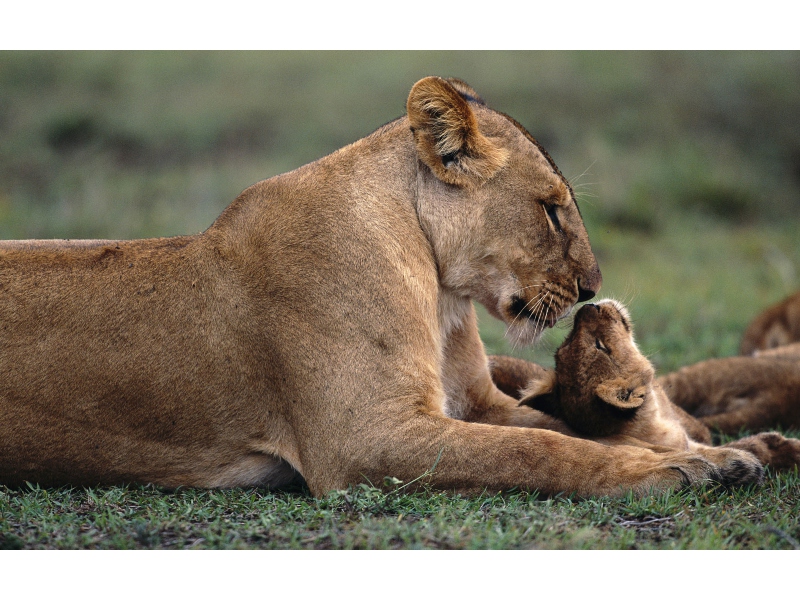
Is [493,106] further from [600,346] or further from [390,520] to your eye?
[390,520]

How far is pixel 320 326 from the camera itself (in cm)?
341

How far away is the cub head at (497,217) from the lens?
365 centimetres

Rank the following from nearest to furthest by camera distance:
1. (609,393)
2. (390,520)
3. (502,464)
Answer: (390,520)
(502,464)
(609,393)

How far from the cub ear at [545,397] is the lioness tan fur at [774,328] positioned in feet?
10.1

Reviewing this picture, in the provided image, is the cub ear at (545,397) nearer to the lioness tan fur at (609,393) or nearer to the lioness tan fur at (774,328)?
the lioness tan fur at (609,393)

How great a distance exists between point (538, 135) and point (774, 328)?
5.68 m

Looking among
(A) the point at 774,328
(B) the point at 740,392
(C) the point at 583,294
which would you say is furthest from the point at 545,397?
(A) the point at 774,328

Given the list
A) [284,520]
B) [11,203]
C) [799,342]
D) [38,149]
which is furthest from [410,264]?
[38,149]

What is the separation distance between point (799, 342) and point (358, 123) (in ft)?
23.0

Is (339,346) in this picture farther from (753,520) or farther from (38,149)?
(38,149)

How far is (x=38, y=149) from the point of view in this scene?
33.3 feet

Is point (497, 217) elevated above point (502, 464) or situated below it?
above

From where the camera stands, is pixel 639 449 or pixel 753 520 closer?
pixel 753 520

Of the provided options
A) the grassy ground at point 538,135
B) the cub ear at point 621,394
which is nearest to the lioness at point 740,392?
the grassy ground at point 538,135
